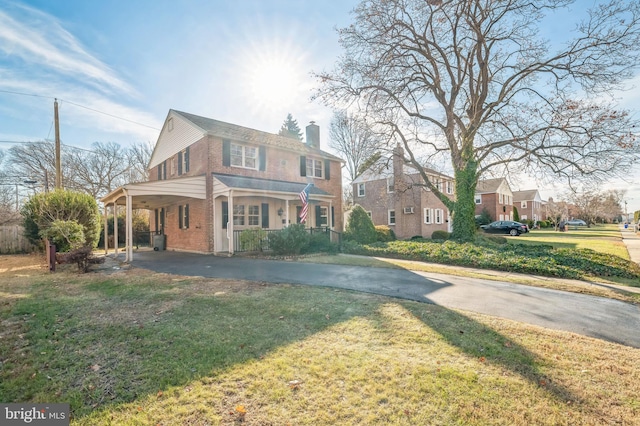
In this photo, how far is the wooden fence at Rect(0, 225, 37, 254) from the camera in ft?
59.9

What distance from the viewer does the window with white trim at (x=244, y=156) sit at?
1605 centimetres

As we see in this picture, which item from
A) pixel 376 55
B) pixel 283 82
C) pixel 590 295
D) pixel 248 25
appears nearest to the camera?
pixel 590 295

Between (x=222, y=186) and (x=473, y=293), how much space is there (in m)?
11.2

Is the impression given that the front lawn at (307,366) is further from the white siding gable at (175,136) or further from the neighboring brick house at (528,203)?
the neighboring brick house at (528,203)

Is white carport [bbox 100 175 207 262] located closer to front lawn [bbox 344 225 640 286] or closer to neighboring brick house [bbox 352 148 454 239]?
front lawn [bbox 344 225 640 286]

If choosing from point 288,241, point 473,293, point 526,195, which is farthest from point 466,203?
point 526,195

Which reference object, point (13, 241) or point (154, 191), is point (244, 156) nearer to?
point (154, 191)

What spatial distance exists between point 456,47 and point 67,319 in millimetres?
18936

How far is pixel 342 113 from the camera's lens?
17359mm

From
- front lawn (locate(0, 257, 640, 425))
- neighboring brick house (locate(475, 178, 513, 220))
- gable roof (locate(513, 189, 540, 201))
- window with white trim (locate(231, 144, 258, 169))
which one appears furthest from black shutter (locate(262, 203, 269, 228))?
gable roof (locate(513, 189, 540, 201))

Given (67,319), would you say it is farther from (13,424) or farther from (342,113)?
(342,113)

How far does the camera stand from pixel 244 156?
1642 cm

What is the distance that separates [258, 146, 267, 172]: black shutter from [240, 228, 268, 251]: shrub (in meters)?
4.50


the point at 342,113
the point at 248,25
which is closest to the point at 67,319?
the point at 248,25
